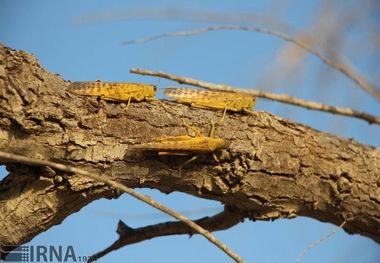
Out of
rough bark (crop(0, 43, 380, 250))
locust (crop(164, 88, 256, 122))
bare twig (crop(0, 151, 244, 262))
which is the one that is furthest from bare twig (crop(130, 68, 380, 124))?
locust (crop(164, 88, 256, 122))

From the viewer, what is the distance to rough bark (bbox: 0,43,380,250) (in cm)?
A: 180

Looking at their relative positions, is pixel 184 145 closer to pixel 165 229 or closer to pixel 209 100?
pixel 209 100

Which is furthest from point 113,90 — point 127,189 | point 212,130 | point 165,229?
point 127,189

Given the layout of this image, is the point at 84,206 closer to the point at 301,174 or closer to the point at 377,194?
the point at 301,174

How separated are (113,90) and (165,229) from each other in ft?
2.63

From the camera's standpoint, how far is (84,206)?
6.77 feet

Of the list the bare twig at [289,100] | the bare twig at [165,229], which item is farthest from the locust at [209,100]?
the bare twig at [289,100]

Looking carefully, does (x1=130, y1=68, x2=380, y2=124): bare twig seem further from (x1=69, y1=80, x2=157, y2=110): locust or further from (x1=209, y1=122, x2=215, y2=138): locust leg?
(x1=209, y1=122, x2=215, y2=138): locust leg

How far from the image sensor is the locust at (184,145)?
1946 millimetres

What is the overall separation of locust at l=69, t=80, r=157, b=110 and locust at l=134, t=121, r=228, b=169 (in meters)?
0.19

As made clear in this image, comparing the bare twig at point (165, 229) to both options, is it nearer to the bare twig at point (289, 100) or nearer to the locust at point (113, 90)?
the locust at point (113, 90)

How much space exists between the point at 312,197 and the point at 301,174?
141 mm

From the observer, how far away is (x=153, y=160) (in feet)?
6.60

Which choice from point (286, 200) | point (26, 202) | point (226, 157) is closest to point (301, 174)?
point (286, 200)
